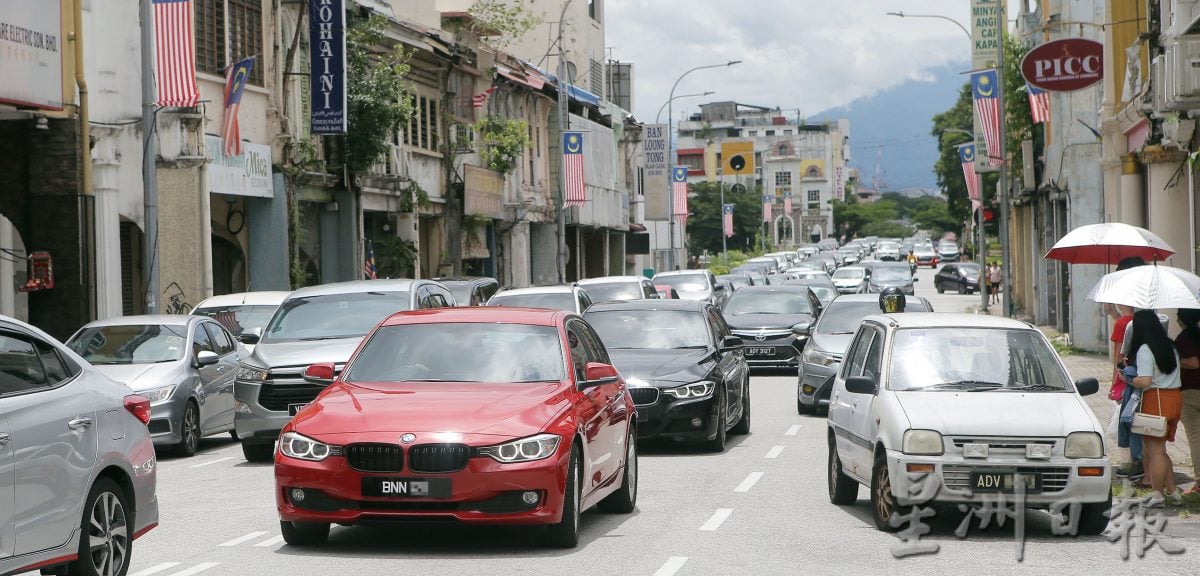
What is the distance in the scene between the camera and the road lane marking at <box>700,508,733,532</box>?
451 inches

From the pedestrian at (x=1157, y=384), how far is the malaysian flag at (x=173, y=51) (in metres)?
18.5

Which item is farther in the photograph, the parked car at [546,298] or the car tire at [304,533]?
the parked car at [546,298]

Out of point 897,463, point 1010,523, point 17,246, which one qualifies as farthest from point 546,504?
point 17,246

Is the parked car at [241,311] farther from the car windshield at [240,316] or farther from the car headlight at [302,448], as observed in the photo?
the car headlight at [302,448]

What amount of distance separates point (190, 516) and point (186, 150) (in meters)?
17.5

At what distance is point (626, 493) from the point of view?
12.2 meters

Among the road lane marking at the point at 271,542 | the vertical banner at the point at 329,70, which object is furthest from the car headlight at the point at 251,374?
the vertical banner at the point at 329,70

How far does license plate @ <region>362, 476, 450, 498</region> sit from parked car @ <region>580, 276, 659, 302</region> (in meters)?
21.0

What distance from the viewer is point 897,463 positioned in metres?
10.8

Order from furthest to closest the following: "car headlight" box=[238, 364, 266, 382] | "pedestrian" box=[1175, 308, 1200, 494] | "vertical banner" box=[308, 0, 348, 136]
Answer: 1. "vertical banner" box=[308, 0, 348, 136]
2. "car headlight" box=[238, 364, 266, 382]
3. "pedestrian" box=[1175, 308, 1200, 494]

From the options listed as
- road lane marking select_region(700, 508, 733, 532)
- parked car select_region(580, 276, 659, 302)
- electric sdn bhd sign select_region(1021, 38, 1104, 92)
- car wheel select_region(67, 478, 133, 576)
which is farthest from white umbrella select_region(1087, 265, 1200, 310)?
parked car select_region(580, 276, 659, 302)

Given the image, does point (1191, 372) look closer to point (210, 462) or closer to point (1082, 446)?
A: point (1082, 446)

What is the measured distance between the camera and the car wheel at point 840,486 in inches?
503

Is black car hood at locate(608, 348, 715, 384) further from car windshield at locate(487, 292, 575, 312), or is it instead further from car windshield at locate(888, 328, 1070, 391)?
car windshield at locate(487, 292, 575, 312)
